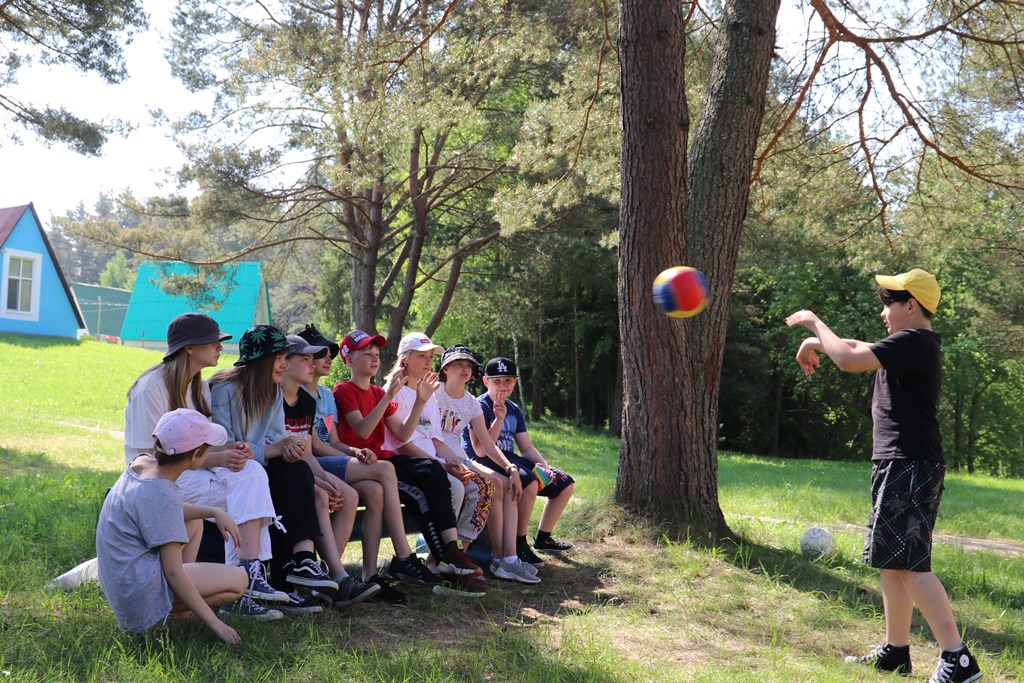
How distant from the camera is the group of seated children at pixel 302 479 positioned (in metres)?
3.55

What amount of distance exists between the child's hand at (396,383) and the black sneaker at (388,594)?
1093 millimetres

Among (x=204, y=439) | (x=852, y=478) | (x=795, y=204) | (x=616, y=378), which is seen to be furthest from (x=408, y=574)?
(x=616, y=378)

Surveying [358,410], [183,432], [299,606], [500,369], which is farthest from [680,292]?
[183,432]

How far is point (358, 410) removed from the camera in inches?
208

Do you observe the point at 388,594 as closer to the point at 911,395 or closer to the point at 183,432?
the point at 183,432

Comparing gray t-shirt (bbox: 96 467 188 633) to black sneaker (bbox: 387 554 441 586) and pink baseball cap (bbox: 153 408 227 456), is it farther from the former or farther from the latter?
black sneaker (bbox: 387 554 441 586)

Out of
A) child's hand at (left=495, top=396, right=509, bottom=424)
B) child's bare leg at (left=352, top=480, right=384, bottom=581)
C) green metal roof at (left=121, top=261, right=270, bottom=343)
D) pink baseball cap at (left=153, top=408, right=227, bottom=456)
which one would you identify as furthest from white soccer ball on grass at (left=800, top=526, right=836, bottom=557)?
green metal roof at (left=121, top=261, right=270, bottom=343)

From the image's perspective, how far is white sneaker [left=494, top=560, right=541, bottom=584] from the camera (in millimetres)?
5328

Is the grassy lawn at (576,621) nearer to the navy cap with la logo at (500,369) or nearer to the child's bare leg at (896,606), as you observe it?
the child's bare leg at (896,606)

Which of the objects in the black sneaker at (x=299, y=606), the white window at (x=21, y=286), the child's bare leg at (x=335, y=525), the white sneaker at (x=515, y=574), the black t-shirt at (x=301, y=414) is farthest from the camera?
the white window at (x=21, y=286)

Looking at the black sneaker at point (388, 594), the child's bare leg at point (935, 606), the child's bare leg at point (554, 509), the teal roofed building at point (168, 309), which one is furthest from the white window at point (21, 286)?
the child's bare leg at point (935, 606)

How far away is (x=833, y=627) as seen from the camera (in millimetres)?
4730

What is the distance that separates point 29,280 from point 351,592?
27.6 meters

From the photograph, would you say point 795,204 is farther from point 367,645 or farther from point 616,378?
point 616,378
